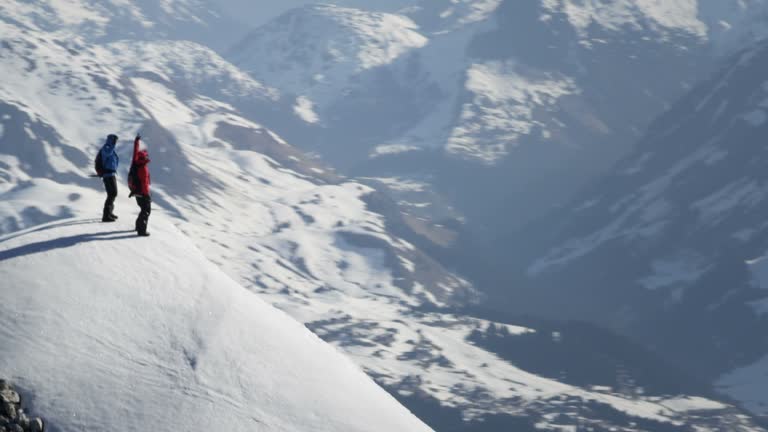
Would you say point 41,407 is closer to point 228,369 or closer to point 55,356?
point 55,356

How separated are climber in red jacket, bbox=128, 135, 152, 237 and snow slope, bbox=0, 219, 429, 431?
0.70m

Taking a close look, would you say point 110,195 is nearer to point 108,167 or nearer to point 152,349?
point 108,167

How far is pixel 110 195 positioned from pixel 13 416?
47.1 feet

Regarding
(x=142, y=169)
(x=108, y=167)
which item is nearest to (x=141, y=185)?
(x=142, y=169)

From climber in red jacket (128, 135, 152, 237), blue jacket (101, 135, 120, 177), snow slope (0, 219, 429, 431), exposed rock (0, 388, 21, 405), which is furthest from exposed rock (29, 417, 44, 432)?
blue jacket (101, 135, 120, 177)

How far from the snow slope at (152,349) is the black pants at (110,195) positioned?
1.53 meters

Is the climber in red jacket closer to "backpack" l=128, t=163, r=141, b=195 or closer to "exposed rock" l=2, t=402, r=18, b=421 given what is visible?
"backpack" l=128, t=163, r=141, b=195

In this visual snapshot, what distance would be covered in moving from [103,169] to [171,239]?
13.3 feet

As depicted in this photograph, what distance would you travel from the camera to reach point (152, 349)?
34.8 m

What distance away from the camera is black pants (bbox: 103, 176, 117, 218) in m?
42.3

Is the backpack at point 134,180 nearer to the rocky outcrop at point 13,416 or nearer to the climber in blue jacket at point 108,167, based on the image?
the climber in blue jacket at point 108,167

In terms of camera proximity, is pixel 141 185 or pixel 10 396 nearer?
pixel 10 396

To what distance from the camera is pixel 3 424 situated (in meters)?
29.6

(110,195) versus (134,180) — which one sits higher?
(134,180)
